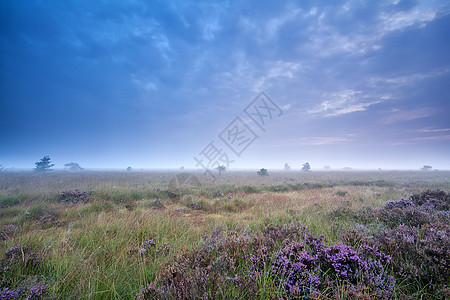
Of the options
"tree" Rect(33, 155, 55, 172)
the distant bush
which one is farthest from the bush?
"tree" Rect(33, 155, 55, 172)

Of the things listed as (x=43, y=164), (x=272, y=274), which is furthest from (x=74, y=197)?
(x=43, y=164)

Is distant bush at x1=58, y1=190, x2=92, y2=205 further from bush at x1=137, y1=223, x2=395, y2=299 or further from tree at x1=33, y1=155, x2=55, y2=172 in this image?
tree at x1=33, y1=155, x2=55, y2=172

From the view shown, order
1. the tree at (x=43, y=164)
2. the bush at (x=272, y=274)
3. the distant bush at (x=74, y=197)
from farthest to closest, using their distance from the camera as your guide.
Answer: the tree at (x=43, y=164)
the distant bush at (x=74, y=197)
the bush at (x=272, y=274)

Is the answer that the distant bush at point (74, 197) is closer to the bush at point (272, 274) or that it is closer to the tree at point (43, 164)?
the bush at point (272, 274)

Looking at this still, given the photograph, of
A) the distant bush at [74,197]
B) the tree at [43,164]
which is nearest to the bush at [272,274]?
the distant bush at [74,197]

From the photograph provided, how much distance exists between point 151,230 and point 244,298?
11.2ft

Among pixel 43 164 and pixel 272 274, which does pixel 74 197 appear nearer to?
pixel 272 274

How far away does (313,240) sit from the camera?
9.57 feet

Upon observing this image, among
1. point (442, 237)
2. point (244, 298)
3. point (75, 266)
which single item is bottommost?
point (75, 266)

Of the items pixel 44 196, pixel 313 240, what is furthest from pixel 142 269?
pixel 44 196

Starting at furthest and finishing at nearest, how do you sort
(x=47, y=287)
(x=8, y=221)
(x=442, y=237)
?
(x=8, y=221) → (x=442, y=237) → (x=47, y=287)

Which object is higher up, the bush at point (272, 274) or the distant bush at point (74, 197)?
the bush at point (272, 274)

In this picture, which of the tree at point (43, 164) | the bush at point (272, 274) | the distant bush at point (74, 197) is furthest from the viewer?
the tree at point (43, 164)

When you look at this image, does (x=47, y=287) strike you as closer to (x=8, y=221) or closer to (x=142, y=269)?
(x=142, y=269)
